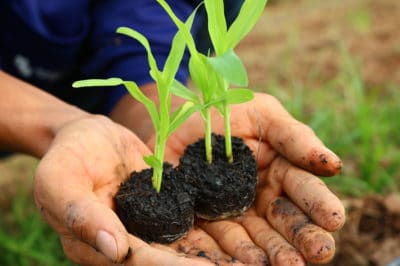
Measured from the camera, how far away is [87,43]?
2273mm

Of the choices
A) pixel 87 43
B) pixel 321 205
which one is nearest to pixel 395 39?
pixel 87 43

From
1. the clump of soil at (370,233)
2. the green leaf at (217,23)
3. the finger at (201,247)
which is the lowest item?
the clump of soil at (370,233)

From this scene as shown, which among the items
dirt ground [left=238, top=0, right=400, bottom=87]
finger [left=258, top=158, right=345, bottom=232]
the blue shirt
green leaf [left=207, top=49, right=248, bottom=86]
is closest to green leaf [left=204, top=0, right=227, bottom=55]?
green leaf [left=207, top=49, right=248, bottom=86]

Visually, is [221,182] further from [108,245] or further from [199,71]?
[108,245]

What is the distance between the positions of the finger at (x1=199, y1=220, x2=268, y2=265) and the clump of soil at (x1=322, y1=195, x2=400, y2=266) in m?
0.67

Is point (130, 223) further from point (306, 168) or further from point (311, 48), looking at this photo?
point (311, 48)

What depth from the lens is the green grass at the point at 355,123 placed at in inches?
92.5

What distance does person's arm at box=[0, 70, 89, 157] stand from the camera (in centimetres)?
169

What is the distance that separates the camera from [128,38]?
2193 millimetres

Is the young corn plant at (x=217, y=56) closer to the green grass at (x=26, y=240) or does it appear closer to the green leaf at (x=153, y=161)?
the green leaf at (x=153, y=161)

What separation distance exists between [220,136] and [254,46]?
2.32 m

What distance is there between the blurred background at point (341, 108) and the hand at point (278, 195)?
23.8 inches

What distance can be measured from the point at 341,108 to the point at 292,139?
4.77ft

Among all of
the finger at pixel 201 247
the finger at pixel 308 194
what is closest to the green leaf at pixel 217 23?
Answer: the finger at pixel 308 194
